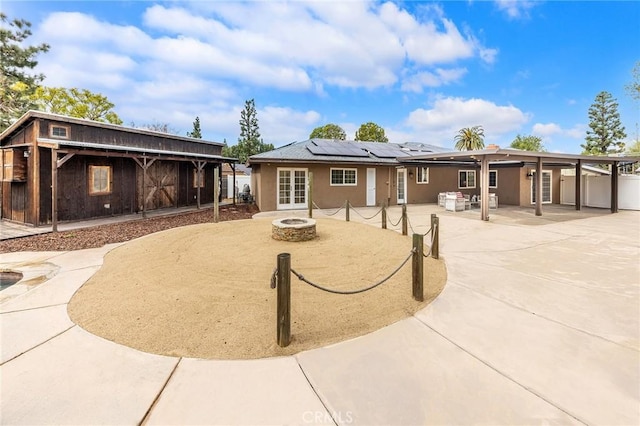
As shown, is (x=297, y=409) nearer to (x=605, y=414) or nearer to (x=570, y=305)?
(x=605, y=414)

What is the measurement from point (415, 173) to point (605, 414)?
16.8 metres

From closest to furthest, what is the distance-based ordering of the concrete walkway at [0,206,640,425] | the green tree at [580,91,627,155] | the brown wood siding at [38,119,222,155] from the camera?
1. the concrete walkway at [0,206,640,425]
2. the brown wood siding at [38,119,222,155]
3. the green tree at [580,91,627,155]

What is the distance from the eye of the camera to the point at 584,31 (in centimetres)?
1612

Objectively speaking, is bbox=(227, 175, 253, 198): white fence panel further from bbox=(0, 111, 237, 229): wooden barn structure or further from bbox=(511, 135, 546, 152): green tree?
bbox=(511, 135, 546, 152): green tree

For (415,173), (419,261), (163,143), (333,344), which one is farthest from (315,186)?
(333,344)

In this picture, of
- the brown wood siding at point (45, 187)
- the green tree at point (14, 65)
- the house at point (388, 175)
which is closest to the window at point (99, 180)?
the brown wood siding at point (45, 187)

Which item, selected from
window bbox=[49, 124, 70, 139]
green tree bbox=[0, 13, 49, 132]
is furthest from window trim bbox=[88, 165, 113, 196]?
green tree bbox=[0, 13, 49, 132]

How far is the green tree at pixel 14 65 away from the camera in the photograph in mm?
17516

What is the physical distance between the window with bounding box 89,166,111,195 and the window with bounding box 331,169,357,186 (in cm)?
1074

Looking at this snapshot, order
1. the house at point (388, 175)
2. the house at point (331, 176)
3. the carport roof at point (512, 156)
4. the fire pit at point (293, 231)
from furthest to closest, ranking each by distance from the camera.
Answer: the house at point (331, 176), the house at point (388, 175), the carport roof at point (512, 156), the fire pit at point (293, 231)

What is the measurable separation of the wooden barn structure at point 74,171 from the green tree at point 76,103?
20.0 metres

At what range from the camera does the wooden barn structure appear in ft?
33.6

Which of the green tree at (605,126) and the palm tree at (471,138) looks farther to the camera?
the palm tree at (471,138)

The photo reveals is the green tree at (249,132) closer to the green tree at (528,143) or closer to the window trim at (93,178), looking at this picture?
the window trim at (93,178)
